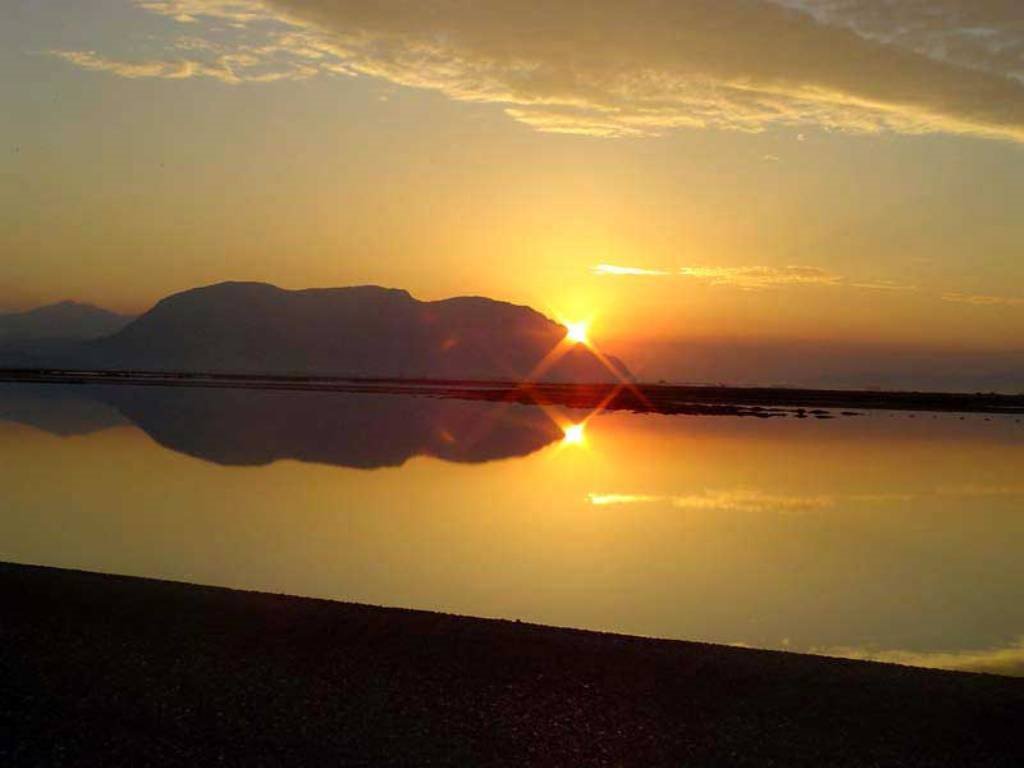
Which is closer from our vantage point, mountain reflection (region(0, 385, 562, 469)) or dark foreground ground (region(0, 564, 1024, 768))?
dark foreground ground (region(0, 564, 1024, 768))

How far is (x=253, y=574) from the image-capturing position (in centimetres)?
2097

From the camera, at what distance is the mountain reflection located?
47.0m

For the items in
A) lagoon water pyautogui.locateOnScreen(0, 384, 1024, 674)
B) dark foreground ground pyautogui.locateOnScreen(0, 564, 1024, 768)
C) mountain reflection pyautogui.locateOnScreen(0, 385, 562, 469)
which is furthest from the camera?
mountain reflection pyautogui.locateOnScreen(0, 385, 562, 469)

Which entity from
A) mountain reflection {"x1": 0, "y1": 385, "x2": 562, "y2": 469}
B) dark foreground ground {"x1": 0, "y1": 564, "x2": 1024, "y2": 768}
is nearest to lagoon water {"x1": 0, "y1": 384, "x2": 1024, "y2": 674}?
mountain reflection {"x1": 0, "y1": 385, "x2": 562, "y2": 469}

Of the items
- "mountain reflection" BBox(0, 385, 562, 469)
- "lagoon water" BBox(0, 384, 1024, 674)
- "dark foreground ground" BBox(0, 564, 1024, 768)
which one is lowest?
"dark foreground ground" BBox(0, 564, 1024, 768)

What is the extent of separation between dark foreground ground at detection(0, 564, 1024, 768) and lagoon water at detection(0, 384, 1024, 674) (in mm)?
2936

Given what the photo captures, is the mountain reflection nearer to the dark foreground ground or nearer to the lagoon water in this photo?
Result: the lagoon water

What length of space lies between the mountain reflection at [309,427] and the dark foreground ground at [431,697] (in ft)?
86.6

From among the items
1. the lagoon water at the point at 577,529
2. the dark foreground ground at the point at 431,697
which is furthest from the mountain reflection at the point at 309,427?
the dark foreground ground at the point at 431,697

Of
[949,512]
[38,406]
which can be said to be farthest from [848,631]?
[38,406]

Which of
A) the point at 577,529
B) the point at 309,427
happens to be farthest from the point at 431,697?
the point at 309,427

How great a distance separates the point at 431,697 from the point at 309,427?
5401 cm

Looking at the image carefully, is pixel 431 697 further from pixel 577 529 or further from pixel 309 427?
pixel 309 427

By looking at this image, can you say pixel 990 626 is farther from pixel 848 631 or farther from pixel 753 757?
pixel 753 757
